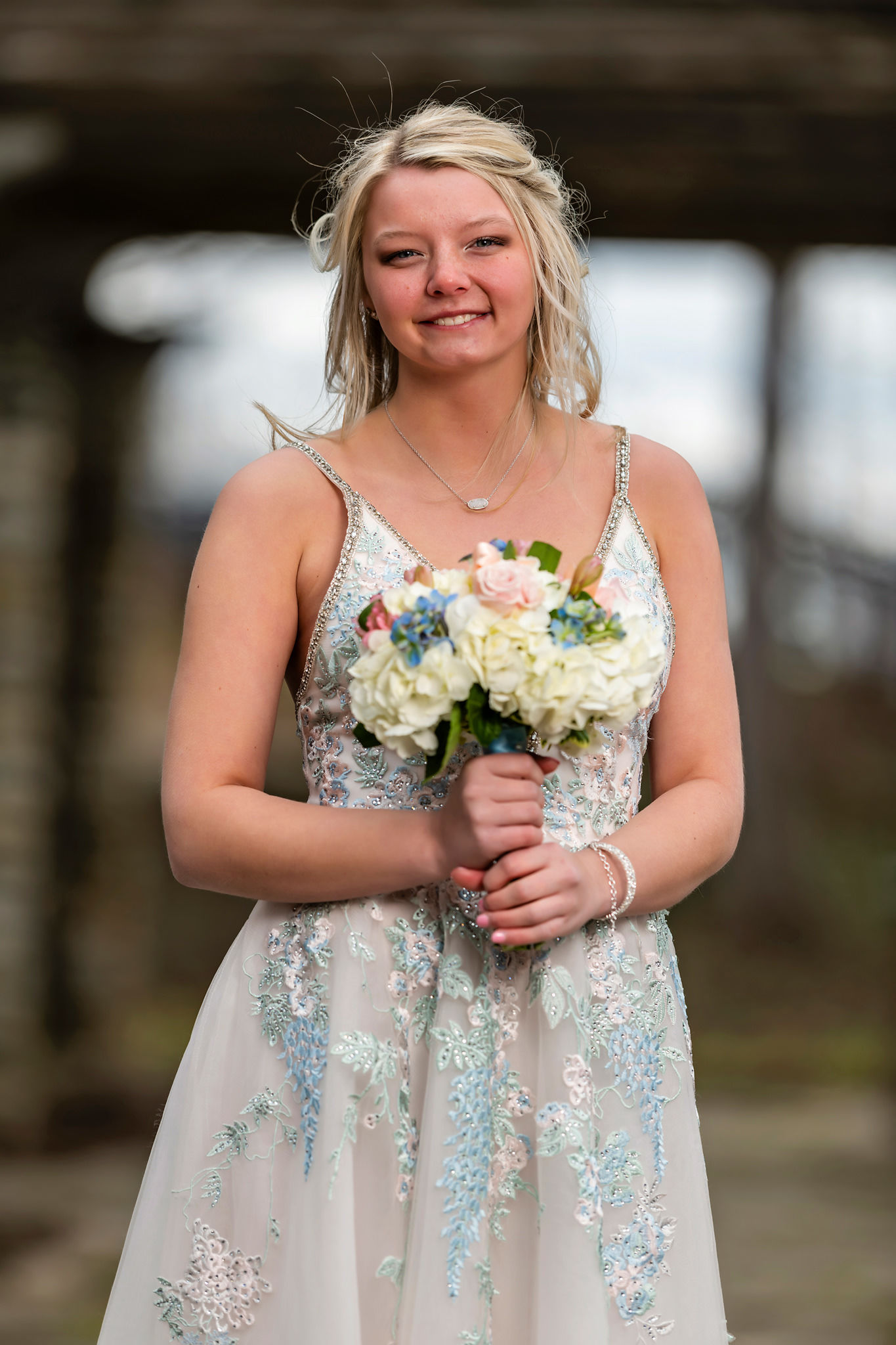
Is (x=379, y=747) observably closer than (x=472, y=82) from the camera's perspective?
Yes

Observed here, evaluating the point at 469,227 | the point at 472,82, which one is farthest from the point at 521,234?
the point at 472,82

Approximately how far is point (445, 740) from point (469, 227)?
0.71 metres

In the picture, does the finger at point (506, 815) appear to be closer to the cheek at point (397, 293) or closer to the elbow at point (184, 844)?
the elbow at point (184, 844)

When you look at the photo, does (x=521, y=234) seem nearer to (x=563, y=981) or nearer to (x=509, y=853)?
(x=509, y=853)

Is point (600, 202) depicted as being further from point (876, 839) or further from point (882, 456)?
point (876, 839)

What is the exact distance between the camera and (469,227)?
6.20ft

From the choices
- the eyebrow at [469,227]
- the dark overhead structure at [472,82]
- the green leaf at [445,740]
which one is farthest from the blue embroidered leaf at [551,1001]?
the dark overhead structure at [472,82]

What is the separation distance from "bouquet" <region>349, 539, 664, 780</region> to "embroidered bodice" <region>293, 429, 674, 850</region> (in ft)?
0.84

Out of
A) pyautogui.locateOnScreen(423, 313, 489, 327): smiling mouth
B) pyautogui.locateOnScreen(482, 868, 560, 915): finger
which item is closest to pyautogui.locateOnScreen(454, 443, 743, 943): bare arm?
pyautogui.locateOnScreen(482, 868, 560, 915): finger

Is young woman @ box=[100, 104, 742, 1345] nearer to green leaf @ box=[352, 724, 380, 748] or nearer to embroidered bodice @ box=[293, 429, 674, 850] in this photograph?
embroidered bodice @ box=[293, 429, 674, 850]

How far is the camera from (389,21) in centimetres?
441

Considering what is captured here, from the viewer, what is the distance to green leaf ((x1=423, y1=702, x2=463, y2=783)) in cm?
157

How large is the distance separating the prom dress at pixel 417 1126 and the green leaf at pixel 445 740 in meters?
0.22

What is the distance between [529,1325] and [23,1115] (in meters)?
5.04
